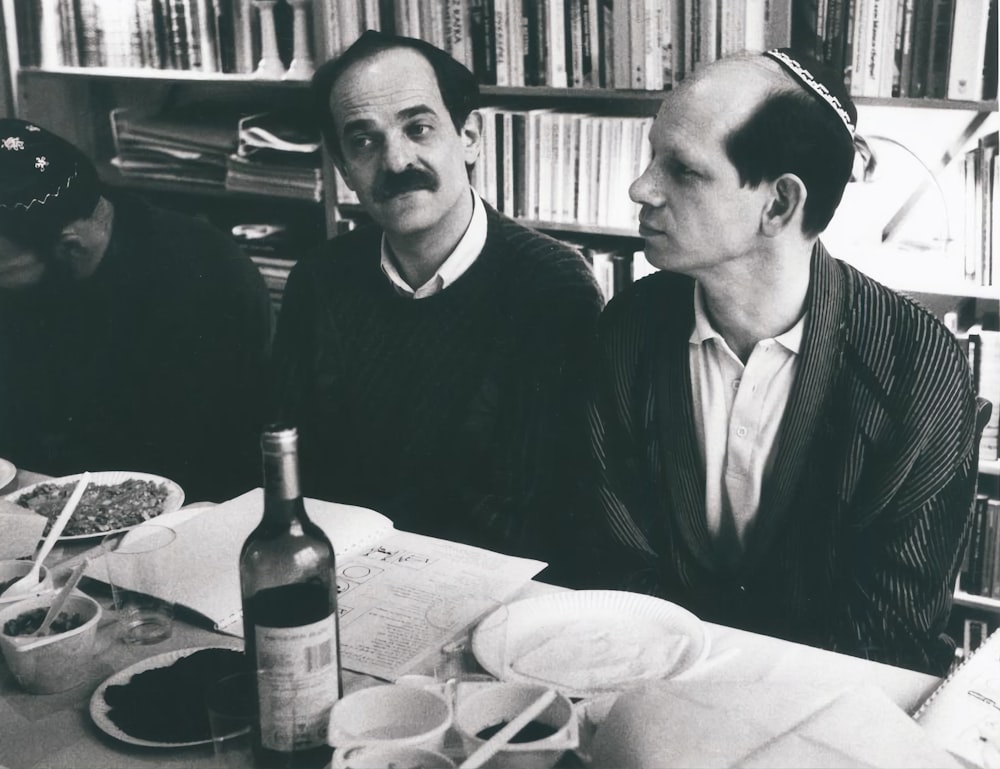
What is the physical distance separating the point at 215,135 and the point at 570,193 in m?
1.08

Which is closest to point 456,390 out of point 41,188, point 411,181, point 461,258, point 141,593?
point 461,258

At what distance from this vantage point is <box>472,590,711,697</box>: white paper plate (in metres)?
1.04

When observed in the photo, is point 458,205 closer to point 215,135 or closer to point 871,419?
point 871,419

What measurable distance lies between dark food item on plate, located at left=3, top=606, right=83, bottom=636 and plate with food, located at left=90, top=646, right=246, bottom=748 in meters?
0.08

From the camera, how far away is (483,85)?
2.35m

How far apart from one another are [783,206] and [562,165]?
0.85 meters

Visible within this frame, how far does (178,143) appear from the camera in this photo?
115 inches

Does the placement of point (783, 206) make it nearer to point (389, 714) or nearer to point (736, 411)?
point (736, 411)

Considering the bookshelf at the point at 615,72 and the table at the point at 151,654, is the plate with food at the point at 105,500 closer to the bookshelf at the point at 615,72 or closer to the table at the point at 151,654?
the table at the point at 151,654

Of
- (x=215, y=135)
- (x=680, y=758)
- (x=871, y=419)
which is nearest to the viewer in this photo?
(x=680, y=758)

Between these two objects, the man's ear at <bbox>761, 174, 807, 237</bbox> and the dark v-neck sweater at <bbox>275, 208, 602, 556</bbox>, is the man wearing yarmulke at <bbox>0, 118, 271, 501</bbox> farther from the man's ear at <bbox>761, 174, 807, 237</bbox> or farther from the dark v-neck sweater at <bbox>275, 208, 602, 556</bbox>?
the man's ear at <bbox>761, 174, 807, 237</bbox>

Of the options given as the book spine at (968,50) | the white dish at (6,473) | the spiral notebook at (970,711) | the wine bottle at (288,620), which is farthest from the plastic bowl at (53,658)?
the book spine at (968,50)

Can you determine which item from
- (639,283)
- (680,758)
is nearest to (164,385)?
(639,283)

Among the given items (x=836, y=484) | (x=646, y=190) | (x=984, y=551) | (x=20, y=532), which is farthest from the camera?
(x=984, y=551)
